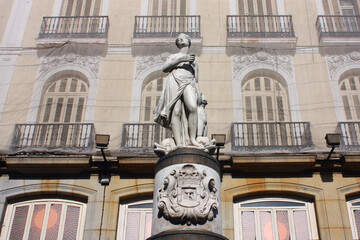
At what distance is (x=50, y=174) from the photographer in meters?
9.86

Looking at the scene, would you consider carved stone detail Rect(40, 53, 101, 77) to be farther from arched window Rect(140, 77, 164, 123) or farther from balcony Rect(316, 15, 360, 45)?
balcony Rect(316, 15, 360, 45)

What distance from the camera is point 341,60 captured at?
11.8 meters

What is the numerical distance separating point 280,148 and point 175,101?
16.8ft

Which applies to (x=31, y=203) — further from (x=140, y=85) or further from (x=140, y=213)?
(x=140, y=85)

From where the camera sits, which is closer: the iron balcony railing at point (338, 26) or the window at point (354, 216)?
the window at point (354, 216)

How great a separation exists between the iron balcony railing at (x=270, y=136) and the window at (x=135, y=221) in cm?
267

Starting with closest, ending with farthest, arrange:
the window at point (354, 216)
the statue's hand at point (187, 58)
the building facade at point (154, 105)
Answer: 1. the statue's hand at point (187, 58)
2. the window at point (354, 216)
3. the building facade at point (154, 105)

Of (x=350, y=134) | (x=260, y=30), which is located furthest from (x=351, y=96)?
(x=260, y=30)

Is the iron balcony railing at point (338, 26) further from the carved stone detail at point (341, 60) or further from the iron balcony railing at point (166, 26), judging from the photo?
the iron balcony railing at point (166, 26)

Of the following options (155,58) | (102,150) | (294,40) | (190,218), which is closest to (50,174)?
(102,150)

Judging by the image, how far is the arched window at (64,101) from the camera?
37.4 ft

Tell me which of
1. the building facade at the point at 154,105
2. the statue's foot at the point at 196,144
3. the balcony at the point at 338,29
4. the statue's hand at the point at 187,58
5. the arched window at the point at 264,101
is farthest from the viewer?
the balcony at the point at 338,29

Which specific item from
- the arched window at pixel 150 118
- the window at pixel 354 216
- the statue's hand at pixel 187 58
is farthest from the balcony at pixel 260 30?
the statue's hand at pixel 187 58

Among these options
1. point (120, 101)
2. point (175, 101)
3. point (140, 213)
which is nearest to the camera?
point (175, 101)
